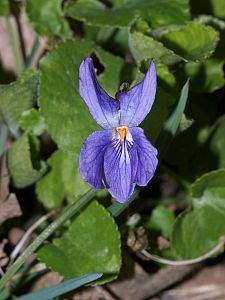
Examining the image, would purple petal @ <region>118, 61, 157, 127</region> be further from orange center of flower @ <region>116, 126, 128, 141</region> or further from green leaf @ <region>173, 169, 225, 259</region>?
green leaf @ <region>173, 169, 225, 259</region>

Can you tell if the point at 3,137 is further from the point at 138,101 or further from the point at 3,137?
the point at 138,101

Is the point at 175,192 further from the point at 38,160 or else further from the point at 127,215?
the point at 38,160

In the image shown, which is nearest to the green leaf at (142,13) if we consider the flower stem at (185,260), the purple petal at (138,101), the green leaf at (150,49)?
the green leaf at (150,49)

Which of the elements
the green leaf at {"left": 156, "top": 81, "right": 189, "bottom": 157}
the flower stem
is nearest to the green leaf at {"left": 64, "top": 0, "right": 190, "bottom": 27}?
the green leaf at {"left": 156, "top": 81, "right": 189, "bottom": 157}

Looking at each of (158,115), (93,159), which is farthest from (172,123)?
(93,159)

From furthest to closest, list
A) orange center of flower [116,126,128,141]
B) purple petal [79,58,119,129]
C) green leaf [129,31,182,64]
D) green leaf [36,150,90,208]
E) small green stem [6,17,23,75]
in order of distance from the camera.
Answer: small green stem [6,17,23,75]
green leaf [36,150,90,208]
green leaf [129,31,182,64]
orange center of flower [116,126,128,141]
purple petal [79,58,119,129]

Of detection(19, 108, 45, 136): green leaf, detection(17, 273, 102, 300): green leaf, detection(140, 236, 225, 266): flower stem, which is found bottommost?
detection(140, 236, 225, 266): flower stem
